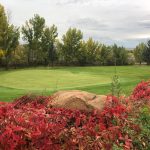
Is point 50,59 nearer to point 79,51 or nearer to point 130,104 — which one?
point 79,51

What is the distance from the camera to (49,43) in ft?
204

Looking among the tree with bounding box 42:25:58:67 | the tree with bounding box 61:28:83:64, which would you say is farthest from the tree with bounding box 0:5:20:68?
the tree with bounding box 61:28:83:64

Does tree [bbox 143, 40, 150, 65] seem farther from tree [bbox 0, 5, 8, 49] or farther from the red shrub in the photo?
the red shrub

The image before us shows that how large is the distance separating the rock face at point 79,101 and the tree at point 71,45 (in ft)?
194

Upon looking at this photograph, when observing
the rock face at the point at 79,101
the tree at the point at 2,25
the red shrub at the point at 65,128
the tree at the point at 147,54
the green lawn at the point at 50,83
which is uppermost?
the tree at the point at 2,25

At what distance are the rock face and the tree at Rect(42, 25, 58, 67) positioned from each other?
55.2m

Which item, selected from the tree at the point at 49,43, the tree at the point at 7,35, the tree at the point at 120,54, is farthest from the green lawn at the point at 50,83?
the tree at the point at 120,54

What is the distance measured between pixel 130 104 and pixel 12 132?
113 inches

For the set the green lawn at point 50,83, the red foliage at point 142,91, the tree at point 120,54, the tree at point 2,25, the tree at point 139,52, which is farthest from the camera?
the tree at point 139,52

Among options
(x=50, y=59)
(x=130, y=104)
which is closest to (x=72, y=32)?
(x=50, y=59)

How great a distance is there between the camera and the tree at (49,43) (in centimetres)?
6194

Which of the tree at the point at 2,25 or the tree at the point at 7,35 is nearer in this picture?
the tree at the point at 2,25

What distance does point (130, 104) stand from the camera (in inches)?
275

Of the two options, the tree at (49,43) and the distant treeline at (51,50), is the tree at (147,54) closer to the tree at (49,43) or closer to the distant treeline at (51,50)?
the distant treeline at (51,50)
